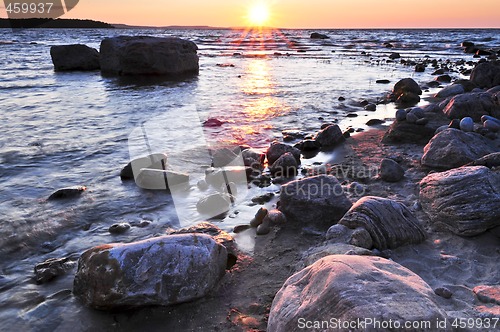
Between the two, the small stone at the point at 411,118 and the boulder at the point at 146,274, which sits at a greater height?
the small stone at the point at 411,118

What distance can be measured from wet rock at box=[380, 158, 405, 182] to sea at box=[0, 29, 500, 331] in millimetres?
1192

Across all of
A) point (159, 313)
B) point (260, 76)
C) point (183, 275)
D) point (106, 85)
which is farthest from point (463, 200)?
point (260, 76)

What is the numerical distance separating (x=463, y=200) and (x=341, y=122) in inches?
212

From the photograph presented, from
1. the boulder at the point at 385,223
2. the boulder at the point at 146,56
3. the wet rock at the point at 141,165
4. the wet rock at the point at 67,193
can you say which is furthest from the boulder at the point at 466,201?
the boulder at the point at 146,56

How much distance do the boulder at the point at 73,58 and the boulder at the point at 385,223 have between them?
18406 mm

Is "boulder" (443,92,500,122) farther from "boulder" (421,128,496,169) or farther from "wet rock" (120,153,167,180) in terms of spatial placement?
"wet rock" (120,153,167,180)

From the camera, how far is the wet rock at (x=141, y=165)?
550 centimetres

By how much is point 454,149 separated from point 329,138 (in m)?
2.25

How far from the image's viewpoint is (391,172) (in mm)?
5105

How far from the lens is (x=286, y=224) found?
13.7 ft


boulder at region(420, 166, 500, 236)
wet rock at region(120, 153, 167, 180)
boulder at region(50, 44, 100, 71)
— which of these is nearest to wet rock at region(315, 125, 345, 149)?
wet rock at region(120, 153, 167, 180)

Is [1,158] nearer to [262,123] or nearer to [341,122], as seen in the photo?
[262,123]

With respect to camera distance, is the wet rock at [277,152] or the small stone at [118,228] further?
the wet rock at [277,152]

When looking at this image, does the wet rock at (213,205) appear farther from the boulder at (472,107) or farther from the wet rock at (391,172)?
the boulder at (472,107)
